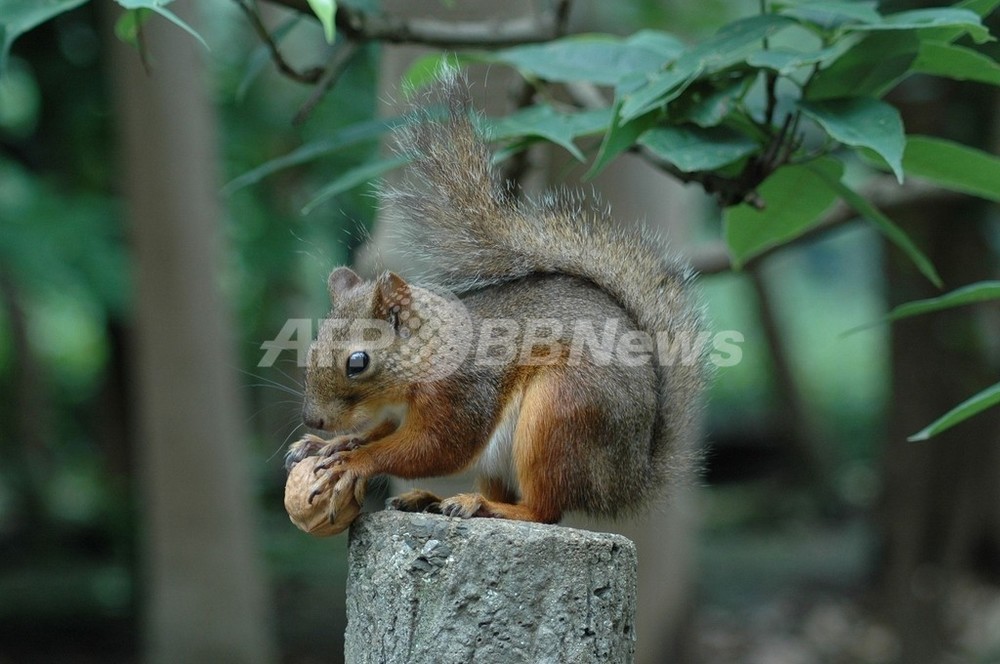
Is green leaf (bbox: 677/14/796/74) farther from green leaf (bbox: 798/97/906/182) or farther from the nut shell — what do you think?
the nut shell

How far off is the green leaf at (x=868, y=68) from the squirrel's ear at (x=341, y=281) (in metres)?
0.78

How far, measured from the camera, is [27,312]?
6547 millimetres

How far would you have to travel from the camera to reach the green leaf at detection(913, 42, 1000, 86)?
1663 mm

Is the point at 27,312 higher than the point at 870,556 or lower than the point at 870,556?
higher

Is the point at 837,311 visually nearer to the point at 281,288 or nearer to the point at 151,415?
the point at 281,288

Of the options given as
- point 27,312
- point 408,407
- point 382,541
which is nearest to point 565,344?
point 408,407

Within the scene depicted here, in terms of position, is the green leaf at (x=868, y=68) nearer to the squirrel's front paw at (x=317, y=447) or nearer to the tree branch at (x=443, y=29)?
the tree branch at (x=443, y=29)

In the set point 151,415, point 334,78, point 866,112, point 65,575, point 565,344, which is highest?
point 334,78

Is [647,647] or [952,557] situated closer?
[647,647]

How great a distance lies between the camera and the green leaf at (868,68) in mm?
1721

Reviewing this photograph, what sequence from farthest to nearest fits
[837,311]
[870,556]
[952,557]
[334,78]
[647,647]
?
[837,311] → [870,556] → [952,557] → [647,647] → [334,78]

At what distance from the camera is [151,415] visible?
174 inches

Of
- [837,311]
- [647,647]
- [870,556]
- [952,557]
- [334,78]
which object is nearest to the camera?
[334,78]

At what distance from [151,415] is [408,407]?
3.01m
